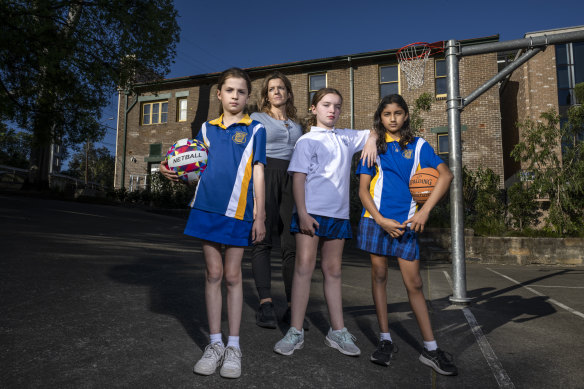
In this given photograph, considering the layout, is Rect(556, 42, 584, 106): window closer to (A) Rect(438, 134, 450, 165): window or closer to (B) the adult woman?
(A) Rect(438, 134, 450, 165): window

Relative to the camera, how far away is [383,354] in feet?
8.09

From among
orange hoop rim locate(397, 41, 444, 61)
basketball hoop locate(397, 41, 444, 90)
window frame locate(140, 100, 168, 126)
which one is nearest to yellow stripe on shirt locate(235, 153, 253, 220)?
basketball hoop locate(397, 41, 444, 90)

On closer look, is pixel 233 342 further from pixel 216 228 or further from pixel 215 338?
pixel 216 228

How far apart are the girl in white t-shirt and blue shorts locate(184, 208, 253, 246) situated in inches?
18.3

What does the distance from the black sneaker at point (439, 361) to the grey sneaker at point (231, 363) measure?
123 centimetres

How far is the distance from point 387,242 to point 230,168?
119 centimetres

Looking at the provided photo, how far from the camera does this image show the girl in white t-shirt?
2.64 metres

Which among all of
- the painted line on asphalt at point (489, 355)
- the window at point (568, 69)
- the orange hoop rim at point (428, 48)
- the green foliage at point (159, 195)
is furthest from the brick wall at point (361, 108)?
the painted line on asphalt at point (489, 355)

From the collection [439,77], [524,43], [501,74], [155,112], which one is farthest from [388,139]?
[155,112]

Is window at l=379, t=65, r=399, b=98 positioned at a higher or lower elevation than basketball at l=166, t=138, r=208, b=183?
higher

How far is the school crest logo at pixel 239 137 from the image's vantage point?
2488mm

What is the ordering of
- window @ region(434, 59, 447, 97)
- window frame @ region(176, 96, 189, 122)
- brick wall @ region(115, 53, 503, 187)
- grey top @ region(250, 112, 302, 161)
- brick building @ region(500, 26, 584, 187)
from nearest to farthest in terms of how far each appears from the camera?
grey top @ region(250, 112, 302, 161)
brick wall @ region(115, 53, 503, 187)
window @ region(434, 59, 447, 97)
brick building @ region(500, 26, 584, 187)
window frame @ region(176, 96, 189, 122)

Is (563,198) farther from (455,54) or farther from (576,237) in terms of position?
(455,54)

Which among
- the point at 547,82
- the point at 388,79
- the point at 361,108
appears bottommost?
the point at 361,108
